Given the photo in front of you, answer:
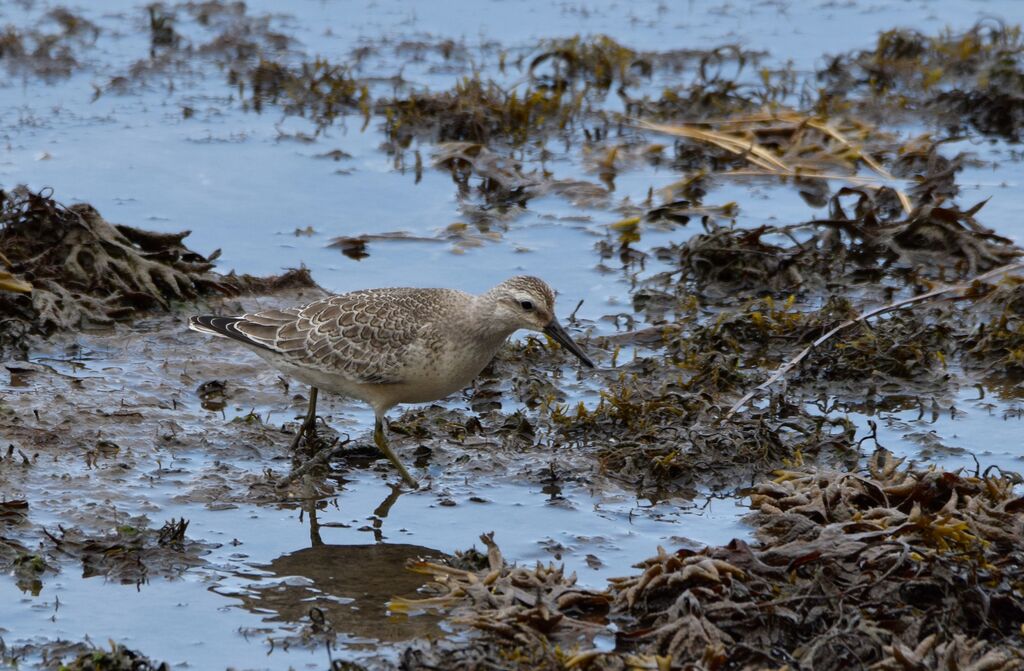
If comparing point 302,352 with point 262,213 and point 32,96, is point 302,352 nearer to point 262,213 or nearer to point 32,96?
point 262,213

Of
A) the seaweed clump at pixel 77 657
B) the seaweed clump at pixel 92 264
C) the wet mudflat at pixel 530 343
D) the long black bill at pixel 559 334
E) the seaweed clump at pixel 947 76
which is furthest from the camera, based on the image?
the seaweed clump at pixel 947 76

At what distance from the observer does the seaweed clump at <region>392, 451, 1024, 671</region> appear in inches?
216

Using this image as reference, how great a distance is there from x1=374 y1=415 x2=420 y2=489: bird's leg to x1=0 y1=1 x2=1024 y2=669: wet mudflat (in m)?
0.08

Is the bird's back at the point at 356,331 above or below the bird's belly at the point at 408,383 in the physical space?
above

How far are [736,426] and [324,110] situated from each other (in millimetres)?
7468

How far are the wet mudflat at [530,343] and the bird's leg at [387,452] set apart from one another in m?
0.08

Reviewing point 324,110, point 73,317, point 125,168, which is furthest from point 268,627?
point 324,110

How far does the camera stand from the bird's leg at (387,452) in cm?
758

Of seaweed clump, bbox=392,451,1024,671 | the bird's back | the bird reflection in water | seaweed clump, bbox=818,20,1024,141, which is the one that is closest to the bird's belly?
the bird's back

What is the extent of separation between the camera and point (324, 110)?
14.1m

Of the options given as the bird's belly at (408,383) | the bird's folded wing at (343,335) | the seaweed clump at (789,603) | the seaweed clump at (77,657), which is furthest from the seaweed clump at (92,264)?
the seaweed clump at (789,603)

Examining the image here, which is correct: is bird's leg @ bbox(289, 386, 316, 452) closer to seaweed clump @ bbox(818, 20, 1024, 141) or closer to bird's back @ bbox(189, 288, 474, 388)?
bird's back @ bbox(189, 288, 474, 388)

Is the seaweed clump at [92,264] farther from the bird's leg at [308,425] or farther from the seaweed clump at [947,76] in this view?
the seaweed clump at [947,76]

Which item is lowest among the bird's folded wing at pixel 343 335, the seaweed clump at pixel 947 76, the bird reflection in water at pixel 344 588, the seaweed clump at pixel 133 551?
the bird reflection in water at pixel 344 588
